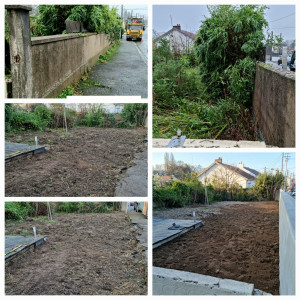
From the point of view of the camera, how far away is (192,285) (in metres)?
2.55

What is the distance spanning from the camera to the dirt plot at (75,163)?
3.76m

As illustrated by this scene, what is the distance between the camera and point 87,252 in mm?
3963

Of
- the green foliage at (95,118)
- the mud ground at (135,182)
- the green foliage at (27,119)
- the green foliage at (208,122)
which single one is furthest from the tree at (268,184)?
the green foliage at (27,119)

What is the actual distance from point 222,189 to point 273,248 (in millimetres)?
1063

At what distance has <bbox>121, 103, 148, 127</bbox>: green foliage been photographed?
454 centimetres

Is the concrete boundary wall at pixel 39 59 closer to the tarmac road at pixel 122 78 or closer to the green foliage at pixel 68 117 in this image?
the green foliage at pixel 68 117

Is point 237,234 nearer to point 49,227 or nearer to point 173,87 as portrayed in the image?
point 49,227

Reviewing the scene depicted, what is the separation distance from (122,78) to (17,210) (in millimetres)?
3028

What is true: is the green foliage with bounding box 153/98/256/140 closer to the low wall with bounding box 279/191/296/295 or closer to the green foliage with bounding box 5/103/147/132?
the green foliage with bounding box 5/103/147/132

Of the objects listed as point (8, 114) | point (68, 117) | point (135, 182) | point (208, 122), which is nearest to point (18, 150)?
point (8, 114)

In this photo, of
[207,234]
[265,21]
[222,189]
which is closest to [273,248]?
[207,234]

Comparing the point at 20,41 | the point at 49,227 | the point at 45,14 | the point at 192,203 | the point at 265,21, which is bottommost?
the point at 49,227

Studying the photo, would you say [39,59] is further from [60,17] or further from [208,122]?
[60,17]

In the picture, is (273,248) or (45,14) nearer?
(273,248)
